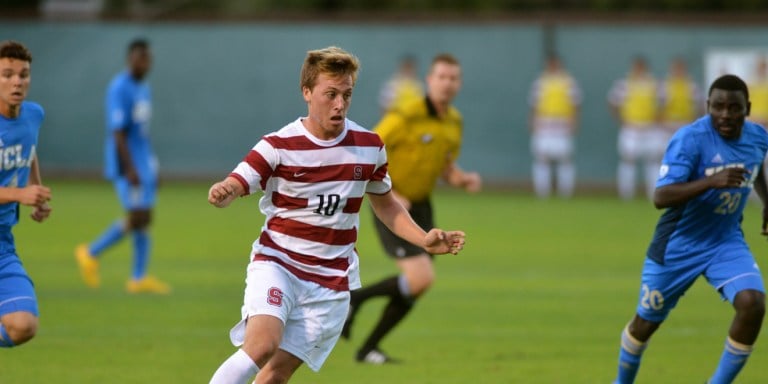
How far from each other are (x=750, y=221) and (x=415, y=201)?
13123mm

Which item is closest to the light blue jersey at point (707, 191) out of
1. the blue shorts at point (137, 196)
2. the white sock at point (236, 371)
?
the white sock at point (236, 371)

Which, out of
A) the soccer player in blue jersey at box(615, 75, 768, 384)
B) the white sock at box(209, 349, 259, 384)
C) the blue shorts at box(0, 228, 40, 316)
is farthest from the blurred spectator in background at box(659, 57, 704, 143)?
the white sock at box(209, 349, 259, 384)

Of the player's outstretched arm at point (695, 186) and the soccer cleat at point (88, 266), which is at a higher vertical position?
the player's outstretched arm at point (695, 186)

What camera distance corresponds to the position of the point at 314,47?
31.3 m

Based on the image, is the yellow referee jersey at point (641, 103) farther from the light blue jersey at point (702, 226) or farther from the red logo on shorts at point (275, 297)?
the red logo on shorts at point (275, 297)

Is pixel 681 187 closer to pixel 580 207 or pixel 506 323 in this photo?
pixel 506 323

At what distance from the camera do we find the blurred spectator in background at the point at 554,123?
2864cm

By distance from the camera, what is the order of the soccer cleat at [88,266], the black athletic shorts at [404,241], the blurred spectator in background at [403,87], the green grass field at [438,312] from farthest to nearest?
1. the blurred spectator in background at [403,87]
2. the soccer cleat at [88,266]
3. the black athletic shorts at [404,241]
4. the green grass field at [438,312]

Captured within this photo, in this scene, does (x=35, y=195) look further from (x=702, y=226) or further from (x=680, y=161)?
(x=702, y=226)

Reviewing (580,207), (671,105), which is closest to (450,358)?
(580,207)

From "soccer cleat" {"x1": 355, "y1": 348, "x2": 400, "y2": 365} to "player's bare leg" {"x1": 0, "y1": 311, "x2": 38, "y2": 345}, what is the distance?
3.36 metres

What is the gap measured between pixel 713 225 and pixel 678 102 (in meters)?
20.7

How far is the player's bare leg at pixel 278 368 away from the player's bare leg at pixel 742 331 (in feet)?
9.41

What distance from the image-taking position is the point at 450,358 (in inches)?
413
